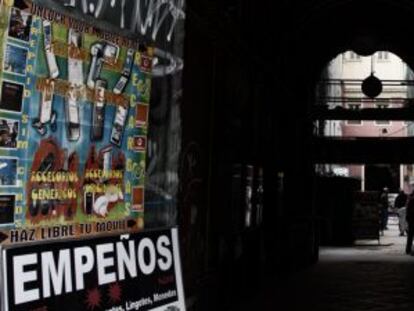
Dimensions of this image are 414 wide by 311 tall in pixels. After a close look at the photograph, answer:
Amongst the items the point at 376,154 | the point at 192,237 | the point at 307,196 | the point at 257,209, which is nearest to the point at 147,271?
the point at 192,237

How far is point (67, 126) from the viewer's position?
254cm

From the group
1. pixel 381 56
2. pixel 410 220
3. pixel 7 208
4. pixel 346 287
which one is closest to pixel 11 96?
pixel 7 208

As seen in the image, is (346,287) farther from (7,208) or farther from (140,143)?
(7,208)

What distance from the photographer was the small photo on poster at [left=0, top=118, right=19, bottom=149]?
229cm

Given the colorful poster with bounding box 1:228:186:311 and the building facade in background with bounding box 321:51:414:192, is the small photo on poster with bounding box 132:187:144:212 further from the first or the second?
the building facade in background with bounding box 321:51:414:192

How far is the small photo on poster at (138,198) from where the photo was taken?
2.98 m

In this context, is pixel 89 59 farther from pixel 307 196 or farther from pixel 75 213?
pixel 307 196

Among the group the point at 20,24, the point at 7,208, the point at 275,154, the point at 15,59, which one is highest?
the point at 275,154

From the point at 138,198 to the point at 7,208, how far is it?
79 cm

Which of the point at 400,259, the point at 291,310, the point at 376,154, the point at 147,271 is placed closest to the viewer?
the point at 147,271

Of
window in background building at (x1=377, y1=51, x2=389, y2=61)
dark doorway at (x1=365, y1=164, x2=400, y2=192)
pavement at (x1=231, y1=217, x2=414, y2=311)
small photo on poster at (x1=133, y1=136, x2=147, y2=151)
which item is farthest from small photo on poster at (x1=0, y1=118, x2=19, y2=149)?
dark doorway at (x1=365, y1=164, x2=400, y2=192)

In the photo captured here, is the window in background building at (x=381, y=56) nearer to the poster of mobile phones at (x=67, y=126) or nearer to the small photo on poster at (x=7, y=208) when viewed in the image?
the poster of mobile phones at (x=67, y=126)

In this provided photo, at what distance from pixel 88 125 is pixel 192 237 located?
161 inches

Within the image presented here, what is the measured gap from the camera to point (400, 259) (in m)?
16.7
